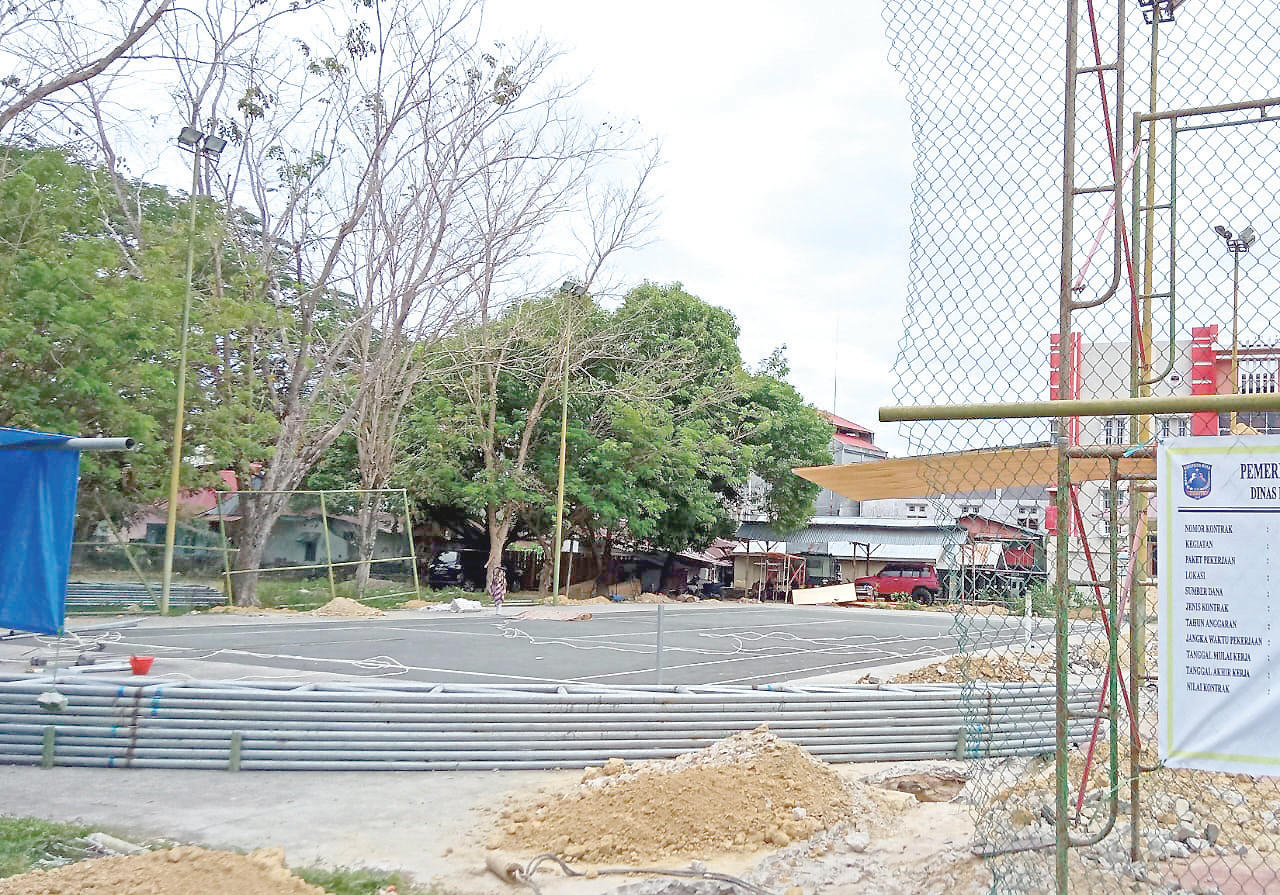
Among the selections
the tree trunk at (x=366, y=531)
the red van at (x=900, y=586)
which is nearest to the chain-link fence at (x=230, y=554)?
the tree trunk at (x=366, y=531)

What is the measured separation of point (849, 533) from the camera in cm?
4853

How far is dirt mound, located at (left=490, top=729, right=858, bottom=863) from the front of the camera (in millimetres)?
5809

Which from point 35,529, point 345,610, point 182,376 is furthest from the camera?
point 345,610

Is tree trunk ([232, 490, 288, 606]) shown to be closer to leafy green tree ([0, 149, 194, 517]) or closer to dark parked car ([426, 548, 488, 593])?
leafy green tree ([0, 149, 194, 517])

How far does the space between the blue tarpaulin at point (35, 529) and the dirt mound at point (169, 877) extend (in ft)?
6.61

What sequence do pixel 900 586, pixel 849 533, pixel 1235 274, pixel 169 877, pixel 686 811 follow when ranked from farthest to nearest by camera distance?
1. pixel 849 533
2. pixel 900 586
3. pixel 686 811
4. pixel 169 877
5. pixel 1235 274

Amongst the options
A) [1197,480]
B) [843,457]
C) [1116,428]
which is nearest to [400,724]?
[1116,428]

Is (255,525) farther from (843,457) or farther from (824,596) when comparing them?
(843,457)

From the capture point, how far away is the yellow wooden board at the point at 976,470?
412cm

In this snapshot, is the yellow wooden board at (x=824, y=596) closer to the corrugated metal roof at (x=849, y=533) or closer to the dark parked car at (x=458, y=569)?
the corrugated metal roof at (x=849, y=533)

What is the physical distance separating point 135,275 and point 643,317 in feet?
65.9

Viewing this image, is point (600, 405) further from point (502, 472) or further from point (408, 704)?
point (408, 704)

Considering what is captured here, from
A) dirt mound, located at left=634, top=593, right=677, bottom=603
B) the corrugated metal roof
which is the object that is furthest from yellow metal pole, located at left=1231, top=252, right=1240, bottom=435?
the corrugated metal roof

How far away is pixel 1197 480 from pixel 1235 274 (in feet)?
3.65
